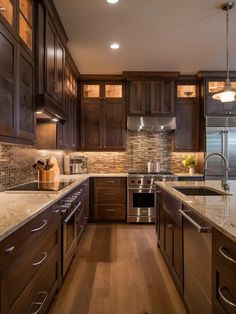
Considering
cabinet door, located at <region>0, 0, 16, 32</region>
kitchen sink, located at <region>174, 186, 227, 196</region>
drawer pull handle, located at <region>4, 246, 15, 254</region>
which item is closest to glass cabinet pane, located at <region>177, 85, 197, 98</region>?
kitchen sink, located at <region>174, 186, 227, 196</region>

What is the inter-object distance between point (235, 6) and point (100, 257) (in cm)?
313

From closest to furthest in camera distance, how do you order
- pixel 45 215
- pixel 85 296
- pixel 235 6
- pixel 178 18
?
pixel 45 215 → pixel 85 296 → pixel 235 6 → pixel 178 18

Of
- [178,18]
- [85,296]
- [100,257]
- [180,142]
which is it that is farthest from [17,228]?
[180,142]

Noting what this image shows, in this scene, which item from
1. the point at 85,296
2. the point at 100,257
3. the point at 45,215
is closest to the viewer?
the point at 45,215

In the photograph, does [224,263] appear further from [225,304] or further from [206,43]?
[206,43]

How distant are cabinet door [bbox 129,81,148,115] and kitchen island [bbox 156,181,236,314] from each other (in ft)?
8.71

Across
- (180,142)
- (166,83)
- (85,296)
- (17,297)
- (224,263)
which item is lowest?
(85,296)

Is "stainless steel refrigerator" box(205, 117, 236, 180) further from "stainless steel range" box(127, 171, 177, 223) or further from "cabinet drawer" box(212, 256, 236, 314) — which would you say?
"cabinet drawer" box(212, 256, 236, 314)

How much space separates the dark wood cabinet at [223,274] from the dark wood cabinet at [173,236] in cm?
76

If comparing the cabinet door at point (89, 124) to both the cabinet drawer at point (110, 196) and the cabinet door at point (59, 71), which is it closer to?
the cabinet drawer at point (110, 196)

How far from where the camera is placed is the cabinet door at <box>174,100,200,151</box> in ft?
16.4

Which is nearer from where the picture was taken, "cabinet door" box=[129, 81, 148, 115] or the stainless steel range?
the stainless steel range

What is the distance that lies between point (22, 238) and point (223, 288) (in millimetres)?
1036

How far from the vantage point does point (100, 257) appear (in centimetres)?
313
